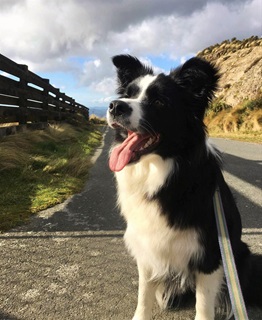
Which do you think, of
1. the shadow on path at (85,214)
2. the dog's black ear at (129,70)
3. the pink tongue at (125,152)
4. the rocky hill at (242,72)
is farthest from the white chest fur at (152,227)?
the rocky hill at (242,72)

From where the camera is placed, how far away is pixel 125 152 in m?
2.08

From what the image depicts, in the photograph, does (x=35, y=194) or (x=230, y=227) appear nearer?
(x=230, y=227)

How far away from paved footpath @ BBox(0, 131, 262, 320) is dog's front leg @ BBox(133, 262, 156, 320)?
4.1 inches

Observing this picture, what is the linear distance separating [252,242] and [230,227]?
1.40 m

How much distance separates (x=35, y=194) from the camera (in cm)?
427

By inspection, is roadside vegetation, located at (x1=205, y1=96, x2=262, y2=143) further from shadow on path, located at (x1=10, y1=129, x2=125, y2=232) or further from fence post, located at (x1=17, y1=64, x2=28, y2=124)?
shadow on path, located at (x1=10, y1=129, x2=125, y2=232)

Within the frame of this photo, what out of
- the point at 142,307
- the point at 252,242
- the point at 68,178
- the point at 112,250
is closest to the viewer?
the point at 142,307

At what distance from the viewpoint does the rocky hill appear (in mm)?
21125

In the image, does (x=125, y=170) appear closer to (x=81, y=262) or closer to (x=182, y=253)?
(x=182, y=253)

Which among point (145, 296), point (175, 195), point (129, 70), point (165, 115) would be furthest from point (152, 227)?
point (129, 70)

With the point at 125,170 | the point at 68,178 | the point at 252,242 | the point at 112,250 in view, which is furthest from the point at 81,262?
the point at 68,178

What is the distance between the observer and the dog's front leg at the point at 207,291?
194 cm

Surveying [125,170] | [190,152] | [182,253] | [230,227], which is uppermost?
[190,152]

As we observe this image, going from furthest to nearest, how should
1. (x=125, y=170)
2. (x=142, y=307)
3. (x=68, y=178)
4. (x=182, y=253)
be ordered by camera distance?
(x=68, y=178) < (x=125, y=170) < (x=142, y=307) < (x=182, y=253)
